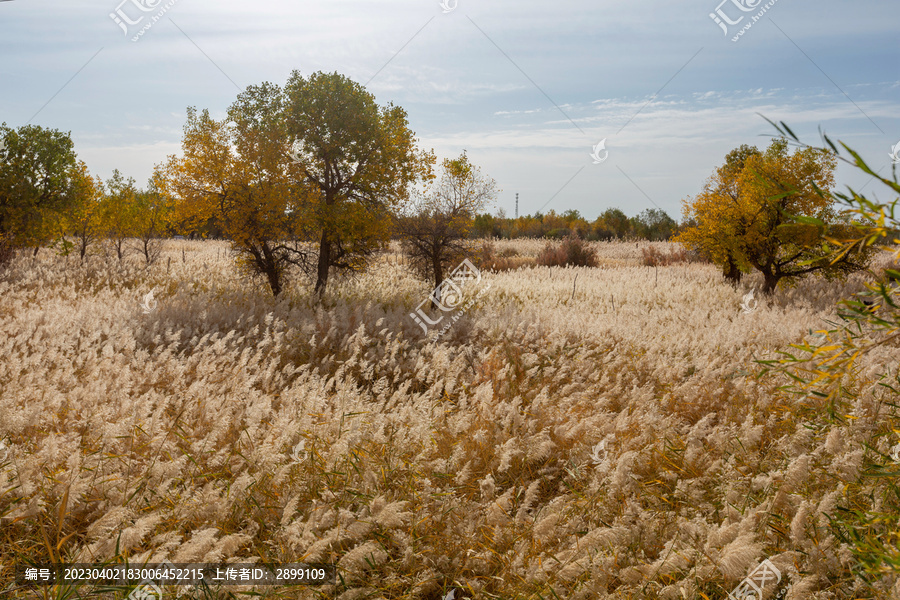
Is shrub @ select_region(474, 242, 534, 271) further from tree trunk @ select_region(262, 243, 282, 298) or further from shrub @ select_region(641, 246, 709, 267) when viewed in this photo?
tree trunk @ select_region(262, 243, 282, 298)

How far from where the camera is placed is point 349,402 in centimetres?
505

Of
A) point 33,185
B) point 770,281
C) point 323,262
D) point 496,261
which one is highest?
point 33,185

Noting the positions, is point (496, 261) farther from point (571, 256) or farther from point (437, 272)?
point (437, 272)

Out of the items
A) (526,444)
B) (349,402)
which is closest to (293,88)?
(349,402)

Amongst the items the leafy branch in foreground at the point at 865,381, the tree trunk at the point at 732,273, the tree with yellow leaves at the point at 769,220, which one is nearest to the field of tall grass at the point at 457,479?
the leafy branch in foreground at the point at 865,381

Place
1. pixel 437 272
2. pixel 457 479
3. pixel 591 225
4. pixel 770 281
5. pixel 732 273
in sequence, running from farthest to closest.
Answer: pixel 591 225 < pixel 732 273 < pixel 770 281 < pixel 437 272 < pixel 457 479

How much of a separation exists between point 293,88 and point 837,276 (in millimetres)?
17962

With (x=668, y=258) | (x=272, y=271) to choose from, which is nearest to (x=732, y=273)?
(x=668, y=258)

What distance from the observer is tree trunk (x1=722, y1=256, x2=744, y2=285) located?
1819 cm

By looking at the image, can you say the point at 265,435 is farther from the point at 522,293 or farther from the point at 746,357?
the point at 522,293

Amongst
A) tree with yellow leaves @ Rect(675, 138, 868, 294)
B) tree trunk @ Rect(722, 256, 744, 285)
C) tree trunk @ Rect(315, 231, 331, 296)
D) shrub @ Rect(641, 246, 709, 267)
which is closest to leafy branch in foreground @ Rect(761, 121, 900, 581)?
tree with yellow leaves @ Rect(675, 138, 868, 294)

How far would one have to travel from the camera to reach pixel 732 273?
747 inches

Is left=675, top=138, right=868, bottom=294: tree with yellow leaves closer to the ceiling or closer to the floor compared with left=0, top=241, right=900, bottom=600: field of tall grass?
closer to the ceiling

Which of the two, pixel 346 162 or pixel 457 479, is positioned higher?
pixel 346 162
